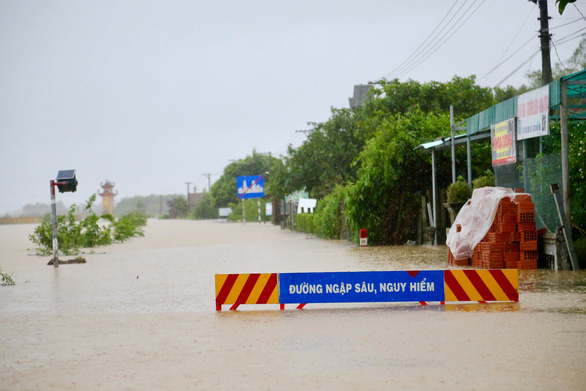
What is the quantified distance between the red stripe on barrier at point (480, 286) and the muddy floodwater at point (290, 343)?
0.18m

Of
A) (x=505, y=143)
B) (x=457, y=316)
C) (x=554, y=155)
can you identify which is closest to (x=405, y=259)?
(x=505, y=143)

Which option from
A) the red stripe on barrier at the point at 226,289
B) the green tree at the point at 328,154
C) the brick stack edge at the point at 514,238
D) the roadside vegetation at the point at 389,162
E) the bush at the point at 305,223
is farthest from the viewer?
the green tree at the point at 328,154

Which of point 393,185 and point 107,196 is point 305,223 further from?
point 107,196

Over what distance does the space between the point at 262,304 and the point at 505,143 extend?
31.6ft

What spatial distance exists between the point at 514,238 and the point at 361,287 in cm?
622

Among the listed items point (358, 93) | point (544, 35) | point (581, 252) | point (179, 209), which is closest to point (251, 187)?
point (358, 93)

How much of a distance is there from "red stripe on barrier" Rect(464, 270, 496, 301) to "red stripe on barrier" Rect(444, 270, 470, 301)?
0.19 meters

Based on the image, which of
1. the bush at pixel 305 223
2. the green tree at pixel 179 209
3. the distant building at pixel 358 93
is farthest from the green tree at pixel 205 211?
the bush at pixel 305 223

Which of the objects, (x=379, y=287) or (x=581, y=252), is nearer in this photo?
(x=379, y=287)

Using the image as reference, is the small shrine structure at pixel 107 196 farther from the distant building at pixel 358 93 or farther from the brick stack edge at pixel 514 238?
the brick stack edge at pixel 514 238

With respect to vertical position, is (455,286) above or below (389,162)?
below

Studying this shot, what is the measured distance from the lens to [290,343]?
8047 millimetres

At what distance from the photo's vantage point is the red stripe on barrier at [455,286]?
10430mm

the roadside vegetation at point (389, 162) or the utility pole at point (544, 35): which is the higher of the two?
the utility pole at point (544, 35)
